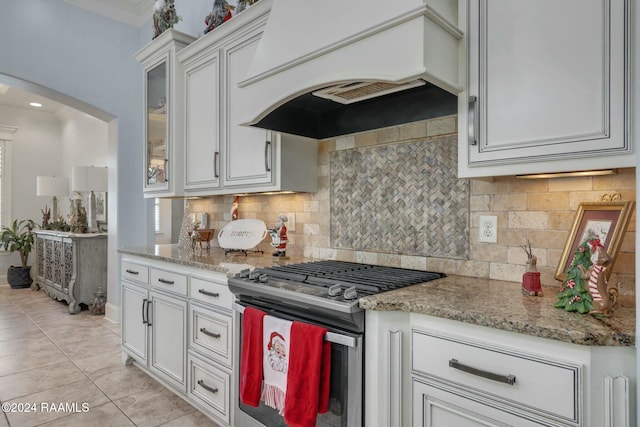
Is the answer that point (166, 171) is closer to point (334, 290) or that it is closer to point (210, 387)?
point (210, 387)

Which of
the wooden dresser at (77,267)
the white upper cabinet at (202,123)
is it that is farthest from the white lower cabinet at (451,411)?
the wooden dresser at (77,267)

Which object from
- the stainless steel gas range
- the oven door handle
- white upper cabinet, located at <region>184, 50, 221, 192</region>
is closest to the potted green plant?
white upper cabinet, located at <region>184, 50, 221, 192</region>

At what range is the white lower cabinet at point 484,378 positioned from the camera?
986 mm

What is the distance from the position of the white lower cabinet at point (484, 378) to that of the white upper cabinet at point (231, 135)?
47.4 inches

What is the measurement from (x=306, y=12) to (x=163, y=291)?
1.88 m

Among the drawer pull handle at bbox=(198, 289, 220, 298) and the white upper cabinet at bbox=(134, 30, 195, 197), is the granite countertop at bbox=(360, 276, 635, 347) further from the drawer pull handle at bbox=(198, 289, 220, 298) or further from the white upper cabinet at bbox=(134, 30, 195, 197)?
the white upper cabinet at bbox=(134, 30, 195, 197)

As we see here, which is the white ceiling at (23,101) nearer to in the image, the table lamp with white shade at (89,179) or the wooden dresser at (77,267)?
the table lamp with white shade at (89,179)

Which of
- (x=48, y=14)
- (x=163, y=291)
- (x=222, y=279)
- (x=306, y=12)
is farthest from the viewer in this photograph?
(x=48, y=14)

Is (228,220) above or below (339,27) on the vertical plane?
below

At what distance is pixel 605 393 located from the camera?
3.22 feet

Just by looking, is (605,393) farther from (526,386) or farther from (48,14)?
(48,14)

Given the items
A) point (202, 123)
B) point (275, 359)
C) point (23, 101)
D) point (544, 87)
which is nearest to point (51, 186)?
point (23, 101)

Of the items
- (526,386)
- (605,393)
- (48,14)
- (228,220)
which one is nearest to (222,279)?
(228,220)

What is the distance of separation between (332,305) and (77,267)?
459 centimetres
